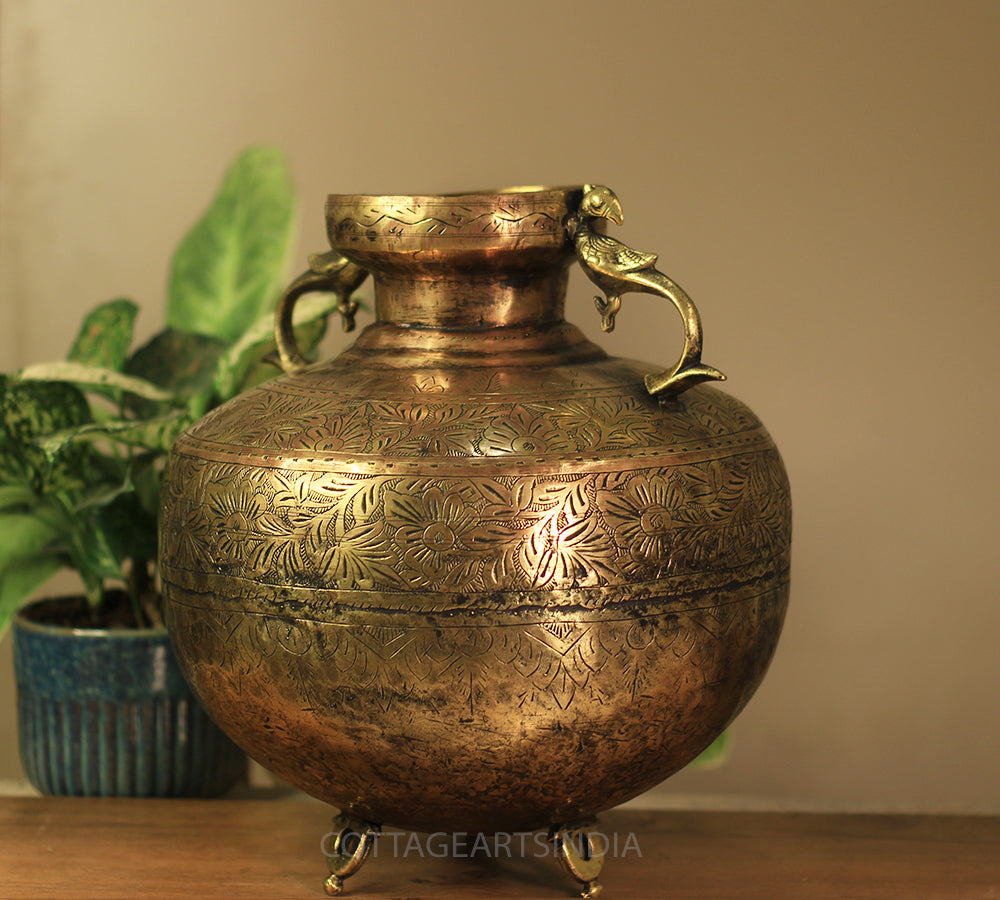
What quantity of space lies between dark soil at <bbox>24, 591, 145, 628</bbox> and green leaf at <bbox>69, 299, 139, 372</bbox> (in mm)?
280

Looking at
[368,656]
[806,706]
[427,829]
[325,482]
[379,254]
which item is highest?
[379,254]

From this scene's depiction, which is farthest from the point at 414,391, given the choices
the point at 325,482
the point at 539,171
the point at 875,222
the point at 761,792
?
the point at 761,792

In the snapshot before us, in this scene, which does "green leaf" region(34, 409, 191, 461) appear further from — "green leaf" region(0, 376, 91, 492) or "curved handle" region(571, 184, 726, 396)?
"curved handle" region(571, 184, 726, 396)

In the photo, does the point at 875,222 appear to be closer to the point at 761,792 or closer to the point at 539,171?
the point at 539,171

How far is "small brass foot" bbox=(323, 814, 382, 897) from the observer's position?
1042 mm

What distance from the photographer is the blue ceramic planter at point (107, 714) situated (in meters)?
1.33

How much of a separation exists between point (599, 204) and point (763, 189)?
0.61 meters

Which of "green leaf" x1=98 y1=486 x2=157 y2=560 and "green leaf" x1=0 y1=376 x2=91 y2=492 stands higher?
"green leaf" x1=0 y1=376 x2=91 y2=492

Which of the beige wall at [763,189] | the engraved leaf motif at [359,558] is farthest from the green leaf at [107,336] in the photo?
the engraved leaf motif at [359,558]

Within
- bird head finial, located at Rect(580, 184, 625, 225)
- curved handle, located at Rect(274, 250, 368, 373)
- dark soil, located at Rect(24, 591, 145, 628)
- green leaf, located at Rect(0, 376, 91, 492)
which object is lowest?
dark soil, located at Rect(24, 591, 145, 628)

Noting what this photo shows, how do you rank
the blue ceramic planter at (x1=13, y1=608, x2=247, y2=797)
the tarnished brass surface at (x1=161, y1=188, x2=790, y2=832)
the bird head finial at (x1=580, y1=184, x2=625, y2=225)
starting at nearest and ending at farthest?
the tarnished brass surface at (x1=161, y1=188, x2=790, y2=832)
the bird head finial at (x1=580, y1=184, x2=625, y2=225)
the blue ceramic planter at (x1=13, y1=608, x2=247, y2=797)

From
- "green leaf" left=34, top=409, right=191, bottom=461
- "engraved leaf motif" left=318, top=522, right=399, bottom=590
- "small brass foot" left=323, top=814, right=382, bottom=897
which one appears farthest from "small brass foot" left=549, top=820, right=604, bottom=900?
"green leaf" left=34, top=409, right=191, bottom=461

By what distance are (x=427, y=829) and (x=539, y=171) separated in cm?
87

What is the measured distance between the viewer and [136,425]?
1.24m
